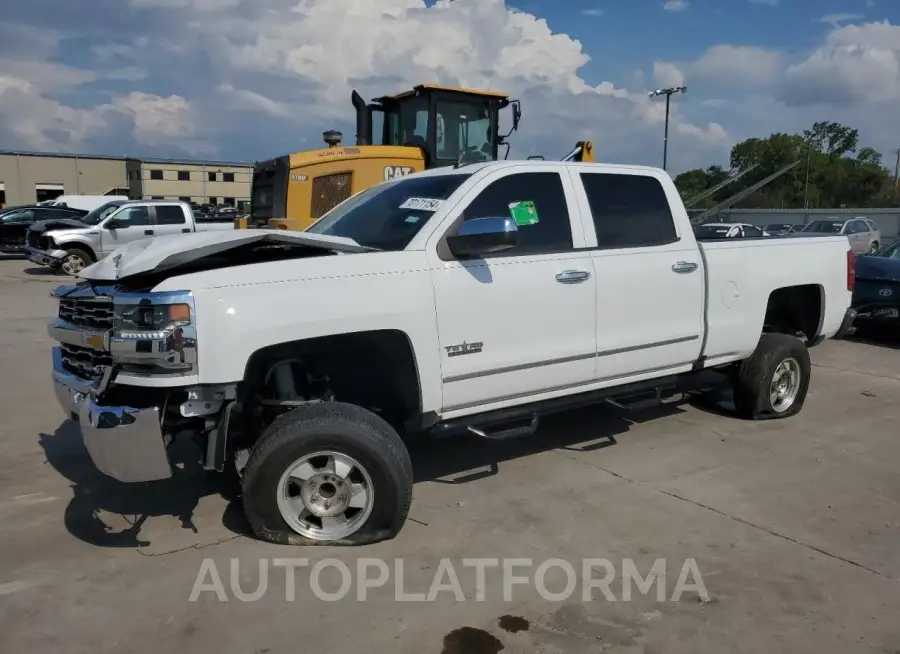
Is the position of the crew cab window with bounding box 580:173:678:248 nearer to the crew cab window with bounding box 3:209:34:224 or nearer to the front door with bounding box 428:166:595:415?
the front door with bounding box 428:166:595:415

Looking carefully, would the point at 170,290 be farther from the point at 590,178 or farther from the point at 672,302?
the point at 672,302

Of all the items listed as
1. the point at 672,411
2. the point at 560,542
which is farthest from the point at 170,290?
the point at 672,411

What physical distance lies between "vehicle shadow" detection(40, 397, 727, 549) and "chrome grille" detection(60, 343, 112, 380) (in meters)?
0.89

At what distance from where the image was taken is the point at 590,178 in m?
5.16

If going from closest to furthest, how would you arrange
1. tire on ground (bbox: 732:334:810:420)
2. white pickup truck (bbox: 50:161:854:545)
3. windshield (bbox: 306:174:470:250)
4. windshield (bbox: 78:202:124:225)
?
white pickup truck (bbox: 50:161:854:545), windshield (bbox: 306:174:470:250), tire on ground (bbox: 732:334:810:420), windshield (bbox: 78:202:124:225)

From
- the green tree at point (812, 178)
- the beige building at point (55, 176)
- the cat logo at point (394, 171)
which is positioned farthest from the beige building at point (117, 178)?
the cat logo at point (394, 171)

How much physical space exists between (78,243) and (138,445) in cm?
1799

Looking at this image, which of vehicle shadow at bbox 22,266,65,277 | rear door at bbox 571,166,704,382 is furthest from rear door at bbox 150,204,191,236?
rear door at bbox 571,166,704,382

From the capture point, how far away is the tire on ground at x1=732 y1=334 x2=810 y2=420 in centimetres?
618

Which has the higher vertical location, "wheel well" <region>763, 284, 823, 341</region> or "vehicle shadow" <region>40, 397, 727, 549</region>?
"wheel well" <region>763, 284, 823, 341</region>

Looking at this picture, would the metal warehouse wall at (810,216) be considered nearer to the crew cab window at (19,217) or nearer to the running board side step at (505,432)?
the crew cab window at (19,217)

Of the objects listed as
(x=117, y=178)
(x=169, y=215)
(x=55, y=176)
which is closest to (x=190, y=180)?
(x=117, y=178)

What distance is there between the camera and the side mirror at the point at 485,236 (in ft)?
13.6

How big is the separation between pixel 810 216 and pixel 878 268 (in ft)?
106
